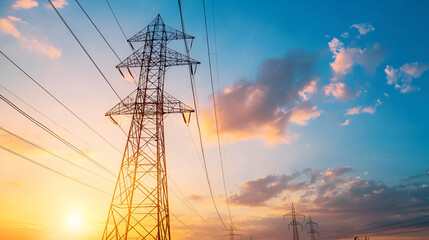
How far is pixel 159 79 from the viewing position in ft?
66.5

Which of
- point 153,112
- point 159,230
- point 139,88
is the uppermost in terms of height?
point 139,88

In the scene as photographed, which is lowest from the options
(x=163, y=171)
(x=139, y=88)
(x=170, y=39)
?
(x=163, y=171)

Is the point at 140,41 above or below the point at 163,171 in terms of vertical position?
above

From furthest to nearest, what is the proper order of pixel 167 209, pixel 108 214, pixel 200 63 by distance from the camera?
pixel 200 63 → pixel 167 209 → pixel 108 214

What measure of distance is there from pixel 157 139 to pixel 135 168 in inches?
112

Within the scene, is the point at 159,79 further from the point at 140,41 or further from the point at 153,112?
the point at 140,41

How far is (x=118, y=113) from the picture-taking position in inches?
764

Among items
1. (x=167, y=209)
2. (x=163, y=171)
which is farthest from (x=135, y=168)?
(x=167, y=209)

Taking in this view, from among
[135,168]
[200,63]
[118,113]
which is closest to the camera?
[135,168]

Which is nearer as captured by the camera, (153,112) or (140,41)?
(153,112)

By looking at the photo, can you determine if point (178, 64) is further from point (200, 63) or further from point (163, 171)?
point (163, 171)

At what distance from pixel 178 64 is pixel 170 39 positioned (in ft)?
8.56

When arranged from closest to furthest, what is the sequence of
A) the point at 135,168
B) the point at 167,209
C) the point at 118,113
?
the point at 135,168, the point at 167,209, the point at 118,113

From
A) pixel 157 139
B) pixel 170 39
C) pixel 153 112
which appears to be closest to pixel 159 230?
pixel 157 139
